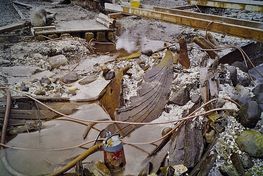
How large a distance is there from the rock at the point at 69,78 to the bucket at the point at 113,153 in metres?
2.44

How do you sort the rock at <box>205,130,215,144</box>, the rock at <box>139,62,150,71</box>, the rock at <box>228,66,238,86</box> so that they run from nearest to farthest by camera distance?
the rock at <box>205,130,215,144</box> < the rock at <box>228,66,238,86</box> < the rock at <box>139,62,150,71</box>

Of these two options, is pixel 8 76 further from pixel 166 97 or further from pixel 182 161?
pixel 182 161

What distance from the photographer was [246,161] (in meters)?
3.27

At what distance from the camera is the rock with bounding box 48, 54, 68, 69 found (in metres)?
5.97

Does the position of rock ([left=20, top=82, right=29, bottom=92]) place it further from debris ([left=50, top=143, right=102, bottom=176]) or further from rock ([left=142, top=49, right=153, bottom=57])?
rock ([left=142, top=49, right=153, bottom=57])

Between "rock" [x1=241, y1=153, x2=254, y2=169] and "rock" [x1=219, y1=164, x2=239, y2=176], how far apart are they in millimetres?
174

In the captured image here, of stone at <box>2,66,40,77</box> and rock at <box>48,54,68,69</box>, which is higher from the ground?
rock at <box>48,54,68,69</box>

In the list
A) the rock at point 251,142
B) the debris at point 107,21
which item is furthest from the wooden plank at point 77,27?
the rock at point 251,142

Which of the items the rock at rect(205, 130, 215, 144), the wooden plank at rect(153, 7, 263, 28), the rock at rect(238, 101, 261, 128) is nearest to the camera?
the rock at rect(205, 130, 215, 144)

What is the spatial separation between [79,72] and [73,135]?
6.90ft

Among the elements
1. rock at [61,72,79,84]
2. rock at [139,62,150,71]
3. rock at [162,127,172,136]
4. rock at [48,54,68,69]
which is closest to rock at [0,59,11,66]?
rock at [48,54,68,69]

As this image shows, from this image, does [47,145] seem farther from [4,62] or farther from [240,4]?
[240,4]

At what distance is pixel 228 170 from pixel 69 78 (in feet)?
11.3

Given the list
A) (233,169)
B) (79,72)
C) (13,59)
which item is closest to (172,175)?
(233,169)
